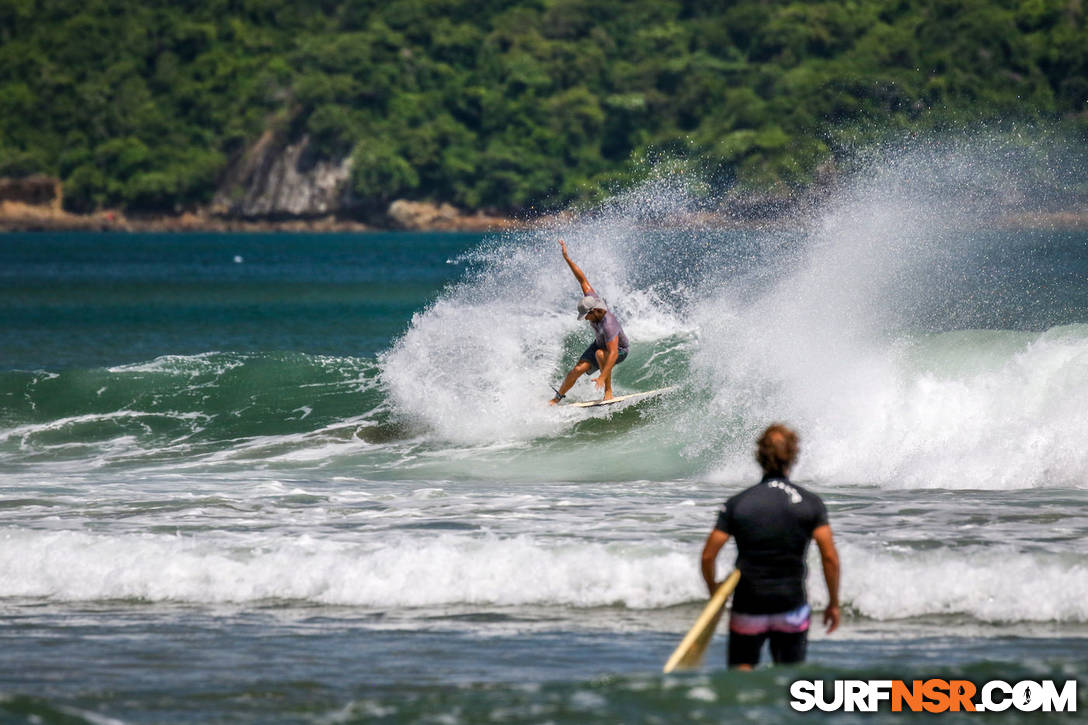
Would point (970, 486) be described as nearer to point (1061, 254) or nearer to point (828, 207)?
point (828, 207)

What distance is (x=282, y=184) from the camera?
472 feet

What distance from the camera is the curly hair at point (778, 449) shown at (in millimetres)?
7184

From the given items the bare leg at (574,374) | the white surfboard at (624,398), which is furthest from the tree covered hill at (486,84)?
the bare leg at (574,374)

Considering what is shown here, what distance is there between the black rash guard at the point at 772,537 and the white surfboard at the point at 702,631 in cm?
11

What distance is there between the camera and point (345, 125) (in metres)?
135

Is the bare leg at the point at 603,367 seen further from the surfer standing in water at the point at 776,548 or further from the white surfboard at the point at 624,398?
the surfer standing in water at the point at 776,548

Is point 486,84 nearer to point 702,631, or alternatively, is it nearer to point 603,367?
point 603,367

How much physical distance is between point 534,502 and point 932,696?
6.50 m

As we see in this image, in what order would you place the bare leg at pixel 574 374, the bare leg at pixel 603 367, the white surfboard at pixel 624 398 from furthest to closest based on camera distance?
the white surfboard at pixel 624 398 → the bare leg at pixel 574 374 → the bare leg at pixel 603 367

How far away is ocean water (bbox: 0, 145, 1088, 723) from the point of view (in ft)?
27.7

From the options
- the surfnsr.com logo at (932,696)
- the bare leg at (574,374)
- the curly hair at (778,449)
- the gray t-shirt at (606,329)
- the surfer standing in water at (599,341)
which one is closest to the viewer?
the curly hair at (778,449)

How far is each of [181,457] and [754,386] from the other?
21.5ft

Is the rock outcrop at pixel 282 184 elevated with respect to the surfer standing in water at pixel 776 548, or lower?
elevated

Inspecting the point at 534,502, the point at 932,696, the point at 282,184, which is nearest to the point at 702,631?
the point at 932,696
